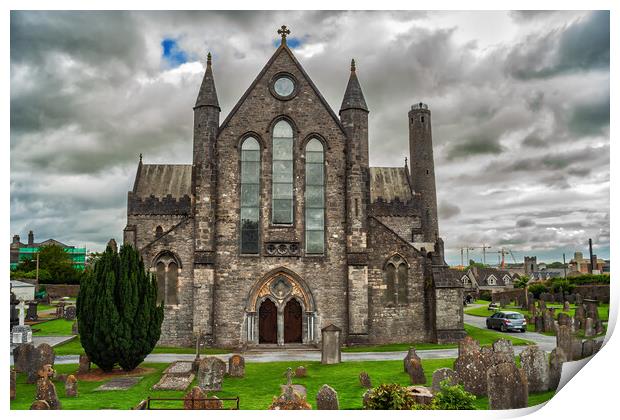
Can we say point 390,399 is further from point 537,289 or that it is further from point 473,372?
point 537,289

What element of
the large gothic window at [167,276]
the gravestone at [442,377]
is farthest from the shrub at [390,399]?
the large gothic window at [167,276]

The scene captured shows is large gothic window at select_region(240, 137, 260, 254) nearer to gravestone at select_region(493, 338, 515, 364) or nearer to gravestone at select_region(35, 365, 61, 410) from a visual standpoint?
gravestone at select_region(493, 338, 515, 364)

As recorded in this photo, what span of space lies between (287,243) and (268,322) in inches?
146

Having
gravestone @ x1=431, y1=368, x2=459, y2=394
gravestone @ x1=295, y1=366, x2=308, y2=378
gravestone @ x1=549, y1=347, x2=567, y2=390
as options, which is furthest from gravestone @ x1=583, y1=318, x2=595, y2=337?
gravestone @ x1=295, y1=366, x2=308, y2=378

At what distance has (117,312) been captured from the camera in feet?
56.6

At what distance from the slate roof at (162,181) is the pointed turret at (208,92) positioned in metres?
12.6

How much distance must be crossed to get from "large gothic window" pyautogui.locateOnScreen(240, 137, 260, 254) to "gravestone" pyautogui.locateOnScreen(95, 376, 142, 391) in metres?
8.56

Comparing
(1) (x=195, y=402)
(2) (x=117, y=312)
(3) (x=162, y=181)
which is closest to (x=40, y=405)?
(1) (x=195, y=402)

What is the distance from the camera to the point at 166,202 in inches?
1342

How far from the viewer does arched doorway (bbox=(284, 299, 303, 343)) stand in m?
24.2

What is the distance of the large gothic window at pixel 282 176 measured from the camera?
79.8 ft

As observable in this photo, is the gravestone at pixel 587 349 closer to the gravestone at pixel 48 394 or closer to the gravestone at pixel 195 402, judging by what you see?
the gravestone at pixel 195 402

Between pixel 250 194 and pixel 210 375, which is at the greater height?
pixel 250 194

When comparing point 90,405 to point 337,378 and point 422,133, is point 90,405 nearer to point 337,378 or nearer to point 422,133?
point 337,378
